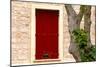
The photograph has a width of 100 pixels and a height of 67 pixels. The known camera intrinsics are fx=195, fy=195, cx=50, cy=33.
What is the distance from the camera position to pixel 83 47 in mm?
1849

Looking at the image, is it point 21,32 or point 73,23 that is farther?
point 73,23

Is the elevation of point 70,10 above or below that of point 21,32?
above

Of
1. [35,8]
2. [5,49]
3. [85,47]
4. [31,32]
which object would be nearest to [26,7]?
[35,8]

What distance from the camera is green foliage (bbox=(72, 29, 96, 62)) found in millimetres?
1820

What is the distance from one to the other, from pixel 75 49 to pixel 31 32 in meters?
0.45

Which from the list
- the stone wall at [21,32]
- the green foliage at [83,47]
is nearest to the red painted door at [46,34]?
the stone wall at [21,32]

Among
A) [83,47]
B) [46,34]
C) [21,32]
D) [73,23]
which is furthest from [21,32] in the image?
[83,47]

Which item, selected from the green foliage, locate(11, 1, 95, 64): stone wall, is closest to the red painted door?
locate(11, 1, 95, 64): stone wall

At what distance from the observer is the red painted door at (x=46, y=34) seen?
1711 millimetres

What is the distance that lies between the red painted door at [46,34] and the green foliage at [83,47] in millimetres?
203

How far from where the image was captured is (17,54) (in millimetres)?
1645

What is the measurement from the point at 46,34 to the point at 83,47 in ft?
1.27

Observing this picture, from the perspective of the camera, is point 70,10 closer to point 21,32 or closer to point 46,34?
point 46,34

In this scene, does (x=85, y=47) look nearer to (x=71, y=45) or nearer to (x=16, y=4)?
(x=71, y=45)
